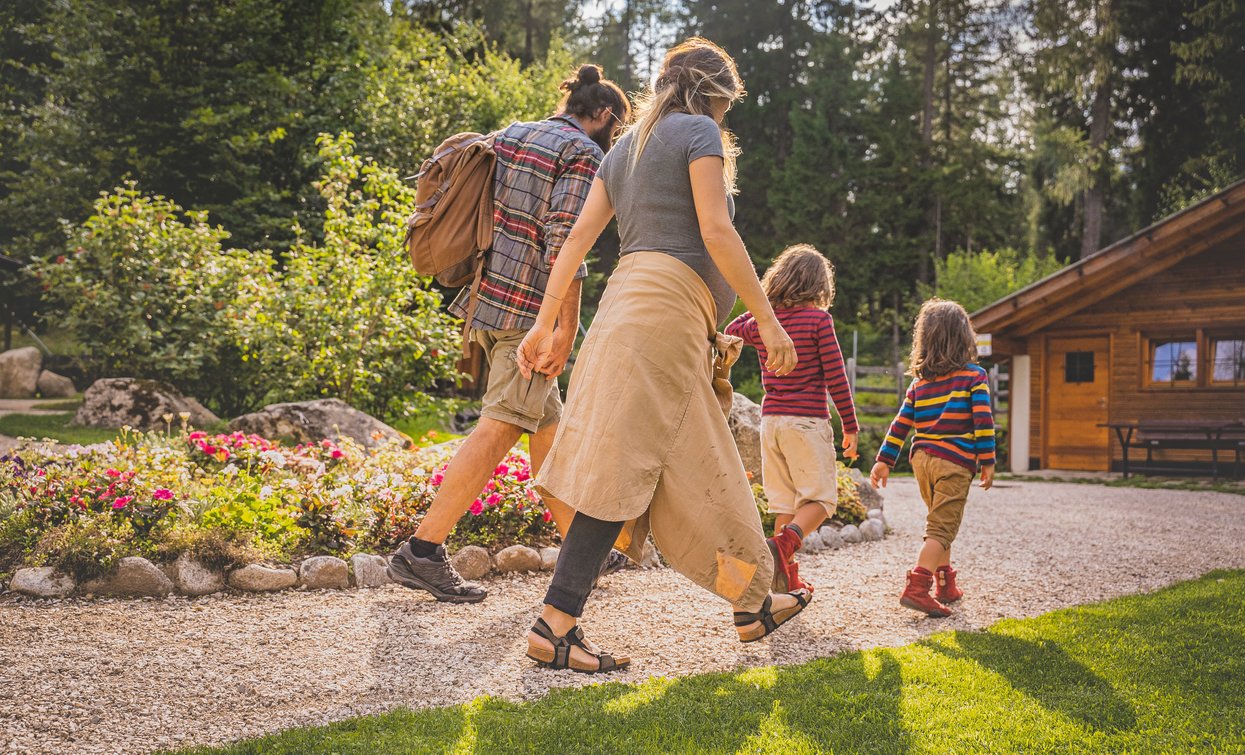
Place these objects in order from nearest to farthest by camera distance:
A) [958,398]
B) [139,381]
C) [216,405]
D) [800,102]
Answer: [958,398], [139,381], [216,405], [800,102]

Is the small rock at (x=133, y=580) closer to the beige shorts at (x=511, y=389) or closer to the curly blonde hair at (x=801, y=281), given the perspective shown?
the beige shorts at (x=511, y=389)

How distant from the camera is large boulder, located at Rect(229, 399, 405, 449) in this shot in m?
7.72

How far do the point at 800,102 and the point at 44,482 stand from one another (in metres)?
31.4

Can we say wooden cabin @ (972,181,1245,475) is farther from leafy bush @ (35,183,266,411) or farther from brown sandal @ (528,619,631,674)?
brown sandal @ (528,619,631,674)

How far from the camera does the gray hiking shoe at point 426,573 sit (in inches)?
148

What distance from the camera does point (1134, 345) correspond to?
47.0ft

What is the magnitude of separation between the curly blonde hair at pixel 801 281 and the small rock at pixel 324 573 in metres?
2.37

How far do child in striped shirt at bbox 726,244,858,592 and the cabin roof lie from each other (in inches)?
425

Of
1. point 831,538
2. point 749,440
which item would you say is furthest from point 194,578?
point 749,440

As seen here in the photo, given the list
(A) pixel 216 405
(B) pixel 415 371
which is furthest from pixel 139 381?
(B) pixel 415 371

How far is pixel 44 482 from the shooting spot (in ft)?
15.6

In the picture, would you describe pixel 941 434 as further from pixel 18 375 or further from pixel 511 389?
pixel 18 375

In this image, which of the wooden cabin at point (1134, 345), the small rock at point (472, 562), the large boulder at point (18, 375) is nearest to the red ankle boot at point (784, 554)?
the small rock at point (472, 562)

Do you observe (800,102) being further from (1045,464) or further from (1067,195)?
(1045,464)
